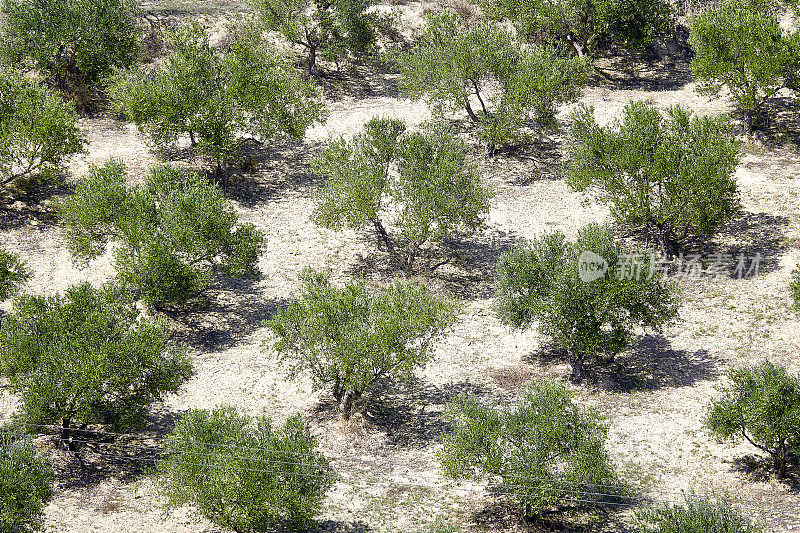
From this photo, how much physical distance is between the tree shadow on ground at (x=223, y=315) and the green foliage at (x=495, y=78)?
73.1ft

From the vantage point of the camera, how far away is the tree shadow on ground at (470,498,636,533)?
3806cm

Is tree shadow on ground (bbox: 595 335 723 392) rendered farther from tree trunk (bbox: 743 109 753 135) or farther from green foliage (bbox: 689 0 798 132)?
green foliage (bbox: 689 0 798 132)

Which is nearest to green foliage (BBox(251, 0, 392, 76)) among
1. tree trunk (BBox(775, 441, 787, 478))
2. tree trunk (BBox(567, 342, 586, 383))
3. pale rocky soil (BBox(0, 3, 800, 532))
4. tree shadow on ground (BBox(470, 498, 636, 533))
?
pale rocky soil (BBox(0, 3, 800, 532))

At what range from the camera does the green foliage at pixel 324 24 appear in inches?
2965

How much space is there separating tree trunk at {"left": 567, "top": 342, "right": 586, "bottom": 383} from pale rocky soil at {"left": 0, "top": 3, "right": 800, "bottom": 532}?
666mm

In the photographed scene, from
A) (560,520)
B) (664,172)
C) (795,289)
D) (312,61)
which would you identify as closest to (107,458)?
(560,520)

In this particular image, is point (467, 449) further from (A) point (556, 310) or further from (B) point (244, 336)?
(B) point (244, 336)

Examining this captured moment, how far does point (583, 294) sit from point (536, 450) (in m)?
10.9

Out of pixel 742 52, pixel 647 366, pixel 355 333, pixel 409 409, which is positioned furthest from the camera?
pixel 742 52

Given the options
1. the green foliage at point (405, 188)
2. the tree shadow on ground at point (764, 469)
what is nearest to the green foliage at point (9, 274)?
the green foliage at point (405, 188)

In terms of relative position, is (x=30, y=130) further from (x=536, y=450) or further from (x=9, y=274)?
(x=536, y=450)

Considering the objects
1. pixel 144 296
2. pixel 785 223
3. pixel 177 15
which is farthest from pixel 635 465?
pixel 177 15

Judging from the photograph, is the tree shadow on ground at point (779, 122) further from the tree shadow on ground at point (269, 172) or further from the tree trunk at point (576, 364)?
the tree shadow on ground at point (269, 172)

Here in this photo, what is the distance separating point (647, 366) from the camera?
48.2 meters
